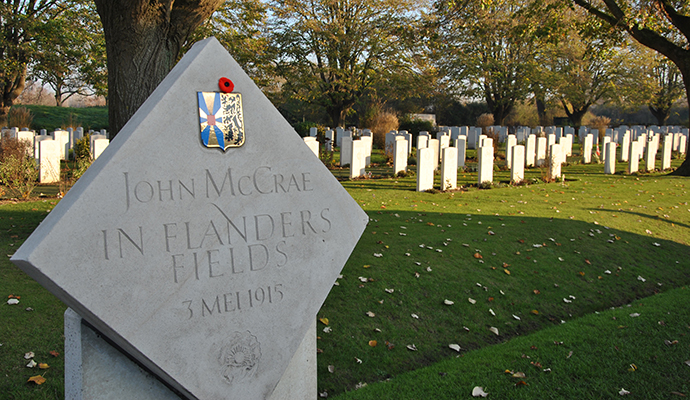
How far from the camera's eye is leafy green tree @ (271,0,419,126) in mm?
26016

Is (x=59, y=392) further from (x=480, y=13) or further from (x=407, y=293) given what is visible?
(x=480, y=13)

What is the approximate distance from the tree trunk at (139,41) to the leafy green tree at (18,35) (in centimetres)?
1764

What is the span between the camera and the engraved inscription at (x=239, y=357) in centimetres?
224

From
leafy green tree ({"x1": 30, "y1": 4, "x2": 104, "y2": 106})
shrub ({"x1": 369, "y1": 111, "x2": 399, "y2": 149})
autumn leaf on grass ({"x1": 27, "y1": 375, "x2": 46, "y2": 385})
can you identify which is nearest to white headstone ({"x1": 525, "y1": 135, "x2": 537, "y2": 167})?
shrub ({"x1": 369, "y1": 111, "x2": 399, "y2": 149})

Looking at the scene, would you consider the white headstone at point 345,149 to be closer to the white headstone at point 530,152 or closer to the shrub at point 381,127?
the shrub at point 381,127

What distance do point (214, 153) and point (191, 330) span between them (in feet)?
2.71

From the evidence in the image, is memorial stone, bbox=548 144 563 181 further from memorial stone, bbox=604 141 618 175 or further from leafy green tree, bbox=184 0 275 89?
leafy green tree, bbox=184 0 275 89

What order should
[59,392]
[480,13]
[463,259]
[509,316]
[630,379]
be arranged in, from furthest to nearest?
[480,13]
[463,259]
[509,316]
[630,379]
[59,392]

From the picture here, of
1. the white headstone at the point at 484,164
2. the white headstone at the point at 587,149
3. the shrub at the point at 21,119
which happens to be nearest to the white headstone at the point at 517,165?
the white headstone at the point at 484,164

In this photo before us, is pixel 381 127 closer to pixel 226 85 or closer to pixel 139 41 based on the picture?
pixel 139 41

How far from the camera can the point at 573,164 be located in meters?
17.7

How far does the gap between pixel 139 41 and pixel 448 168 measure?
7654 millimetres

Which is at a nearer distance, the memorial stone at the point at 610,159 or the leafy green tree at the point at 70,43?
the memorial stone at the point at 610,159

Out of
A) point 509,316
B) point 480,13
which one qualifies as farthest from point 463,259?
point 480,13
